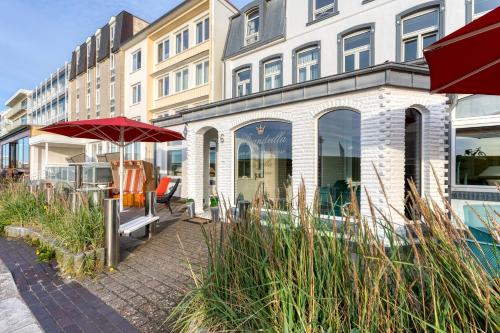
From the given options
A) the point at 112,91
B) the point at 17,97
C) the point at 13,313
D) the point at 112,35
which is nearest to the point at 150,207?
the point at 13,313

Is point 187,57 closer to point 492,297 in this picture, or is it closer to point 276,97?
point 276,97

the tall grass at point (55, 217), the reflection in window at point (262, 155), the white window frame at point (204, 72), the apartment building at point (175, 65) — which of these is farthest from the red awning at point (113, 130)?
the white window frame at point (204, 72)

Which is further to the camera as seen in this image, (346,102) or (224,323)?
(346,102)

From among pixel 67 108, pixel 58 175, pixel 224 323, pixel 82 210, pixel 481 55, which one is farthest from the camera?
pixel 67 108

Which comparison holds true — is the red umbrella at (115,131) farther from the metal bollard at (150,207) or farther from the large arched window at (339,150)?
the large arched window at (339,150)

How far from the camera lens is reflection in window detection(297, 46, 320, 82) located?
11.3m

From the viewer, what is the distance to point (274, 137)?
8.26 meters

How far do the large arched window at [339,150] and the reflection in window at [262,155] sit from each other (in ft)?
3.25

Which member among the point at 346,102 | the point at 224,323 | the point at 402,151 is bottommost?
the point at 224,323

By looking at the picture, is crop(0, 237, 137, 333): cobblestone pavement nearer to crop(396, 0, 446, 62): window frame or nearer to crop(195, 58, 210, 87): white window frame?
crop(396, 0, 446, 62): window frame

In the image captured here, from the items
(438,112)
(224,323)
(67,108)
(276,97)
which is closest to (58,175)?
(276,97)

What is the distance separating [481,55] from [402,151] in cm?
340

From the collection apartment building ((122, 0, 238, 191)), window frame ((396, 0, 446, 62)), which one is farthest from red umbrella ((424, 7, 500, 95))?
apartment building ((122, 0, 238, 191))

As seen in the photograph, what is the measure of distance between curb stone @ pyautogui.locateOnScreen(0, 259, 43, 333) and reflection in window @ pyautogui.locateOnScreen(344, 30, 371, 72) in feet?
34.9
